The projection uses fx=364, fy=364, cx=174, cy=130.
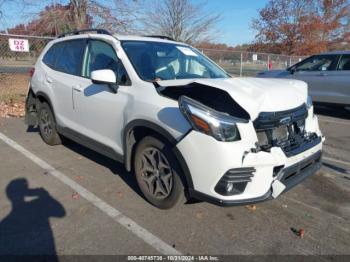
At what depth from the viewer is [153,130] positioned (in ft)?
12.4

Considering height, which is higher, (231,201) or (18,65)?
(18,65)

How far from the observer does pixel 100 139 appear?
4.70 m

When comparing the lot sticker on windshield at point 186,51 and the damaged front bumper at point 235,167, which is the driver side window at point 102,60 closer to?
the lot sticker on windshield at point 186,51

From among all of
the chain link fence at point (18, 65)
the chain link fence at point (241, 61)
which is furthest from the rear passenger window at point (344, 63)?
the chain link fence at point (241, 61)

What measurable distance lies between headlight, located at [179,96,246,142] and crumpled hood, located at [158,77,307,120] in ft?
0.81

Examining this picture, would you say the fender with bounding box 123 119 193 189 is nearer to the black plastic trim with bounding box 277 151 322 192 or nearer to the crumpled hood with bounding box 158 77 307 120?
the crumpled hood with bounding box 158 77 307 120

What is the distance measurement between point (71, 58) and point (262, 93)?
3.11 metres

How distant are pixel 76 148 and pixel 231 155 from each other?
3.77 m

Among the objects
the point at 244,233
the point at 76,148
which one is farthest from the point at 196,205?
the point at 76,148

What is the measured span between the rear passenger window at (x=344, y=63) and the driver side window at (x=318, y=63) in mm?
221

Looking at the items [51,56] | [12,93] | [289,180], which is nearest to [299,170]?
[289,180]

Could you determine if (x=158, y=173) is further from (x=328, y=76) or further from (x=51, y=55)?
(x=328, y=76)

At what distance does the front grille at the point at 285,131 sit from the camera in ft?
11.3

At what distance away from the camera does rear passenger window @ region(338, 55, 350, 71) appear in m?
9.49
